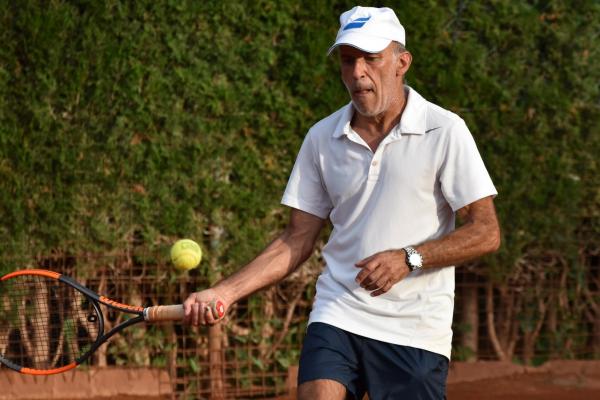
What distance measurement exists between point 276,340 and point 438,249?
3.74m

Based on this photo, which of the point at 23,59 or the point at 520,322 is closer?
the point at 23,59

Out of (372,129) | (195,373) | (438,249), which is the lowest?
(195,373)

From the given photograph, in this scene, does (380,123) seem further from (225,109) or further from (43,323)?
(43,323)

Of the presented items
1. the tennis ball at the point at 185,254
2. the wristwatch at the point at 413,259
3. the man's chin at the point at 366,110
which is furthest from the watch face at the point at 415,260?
the tennis ball at the point at 185,254

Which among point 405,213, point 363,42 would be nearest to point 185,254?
point 405,213

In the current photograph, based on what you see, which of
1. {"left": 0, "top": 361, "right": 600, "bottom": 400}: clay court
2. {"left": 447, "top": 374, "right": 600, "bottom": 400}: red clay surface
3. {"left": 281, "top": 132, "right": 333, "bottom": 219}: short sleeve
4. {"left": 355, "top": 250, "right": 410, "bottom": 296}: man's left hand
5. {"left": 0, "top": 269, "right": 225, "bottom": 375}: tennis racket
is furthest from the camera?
{"left": 447, "top": 374, "right": 600, "bottom": 400}: red clay surface

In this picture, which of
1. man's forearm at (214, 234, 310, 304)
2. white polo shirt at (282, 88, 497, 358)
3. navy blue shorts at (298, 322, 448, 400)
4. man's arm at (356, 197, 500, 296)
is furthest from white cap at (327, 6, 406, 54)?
navy blue shorts at (298, 322, 448, 400)

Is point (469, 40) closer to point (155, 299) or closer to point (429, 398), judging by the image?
point (155, 299)

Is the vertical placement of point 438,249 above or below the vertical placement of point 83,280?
above

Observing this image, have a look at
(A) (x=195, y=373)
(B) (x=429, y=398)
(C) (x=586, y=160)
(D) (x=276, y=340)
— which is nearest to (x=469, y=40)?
(C) (x=586, y=160)

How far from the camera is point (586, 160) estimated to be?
7512 mm

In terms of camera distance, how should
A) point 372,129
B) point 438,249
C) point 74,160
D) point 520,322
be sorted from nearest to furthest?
point 438,249
point 372,129
point 74,160
point 520,322

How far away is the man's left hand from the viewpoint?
3760mm

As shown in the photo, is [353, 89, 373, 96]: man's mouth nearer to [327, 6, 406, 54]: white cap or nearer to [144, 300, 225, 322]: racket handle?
[327, 6, 406, 54]: white cap
